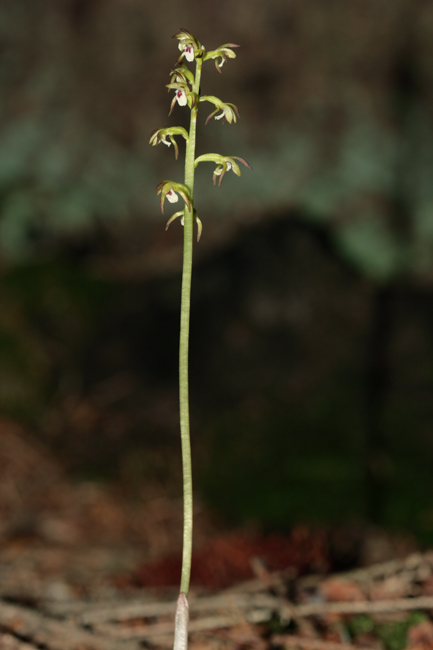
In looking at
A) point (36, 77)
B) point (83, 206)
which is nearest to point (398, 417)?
point (83, 206)

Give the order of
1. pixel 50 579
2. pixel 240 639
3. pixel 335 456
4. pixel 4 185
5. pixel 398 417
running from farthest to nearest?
pixel 4 185 → pixel 398 417 → pixel 335 456 → pixel 50 579 → pixel 240 639

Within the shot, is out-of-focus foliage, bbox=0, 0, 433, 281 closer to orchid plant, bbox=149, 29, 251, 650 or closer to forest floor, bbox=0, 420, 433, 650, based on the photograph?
forest floor, bbox=0, 420, 433, 650

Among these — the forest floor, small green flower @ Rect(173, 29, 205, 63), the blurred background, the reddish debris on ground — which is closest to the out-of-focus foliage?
the blurred background

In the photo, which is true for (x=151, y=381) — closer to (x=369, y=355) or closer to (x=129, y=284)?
(x=129, y=284)

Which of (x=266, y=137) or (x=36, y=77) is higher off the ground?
(x=36, y=77)

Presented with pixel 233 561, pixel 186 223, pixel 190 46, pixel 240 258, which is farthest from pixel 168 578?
pixel 240 258

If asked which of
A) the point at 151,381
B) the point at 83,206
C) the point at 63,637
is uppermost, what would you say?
the point at 83,206

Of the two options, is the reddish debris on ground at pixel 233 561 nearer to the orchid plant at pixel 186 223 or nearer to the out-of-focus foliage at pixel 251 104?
the orchid plant at pixel 186 223
